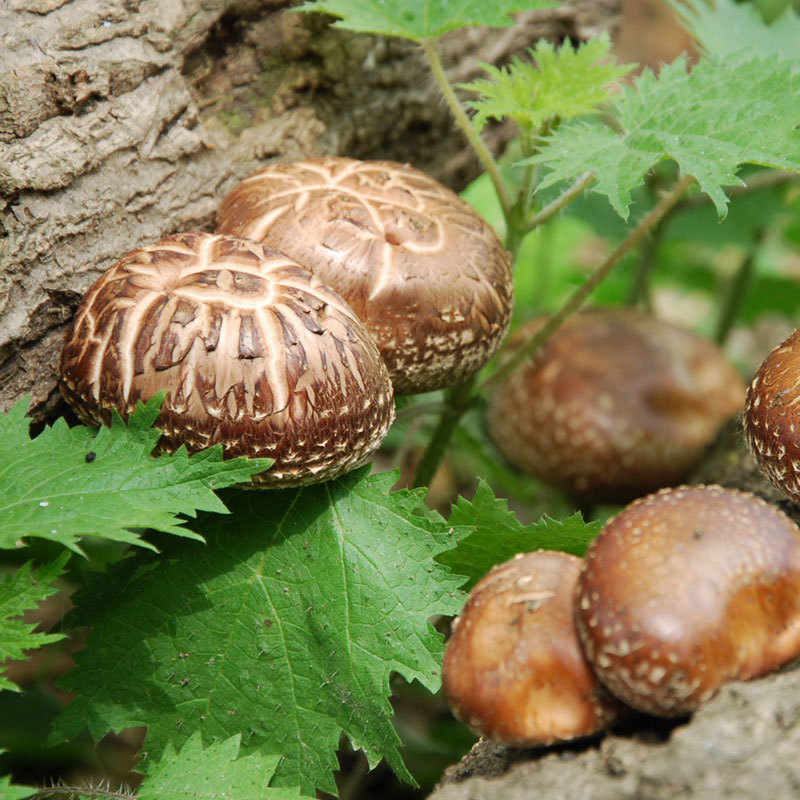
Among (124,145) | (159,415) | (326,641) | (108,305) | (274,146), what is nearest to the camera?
(159,415)

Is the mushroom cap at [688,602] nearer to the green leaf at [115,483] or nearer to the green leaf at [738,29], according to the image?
the green leaf at [115,483]

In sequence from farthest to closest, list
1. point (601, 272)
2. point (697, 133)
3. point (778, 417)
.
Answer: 1. point (601, 272)
2. point (697, 133)
3. point (778, 417)

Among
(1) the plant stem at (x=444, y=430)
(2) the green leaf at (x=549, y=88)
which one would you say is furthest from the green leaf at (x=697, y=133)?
(1) the plant stem at (x=444, y=430)

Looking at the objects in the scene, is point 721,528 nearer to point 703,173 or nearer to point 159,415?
point 703,173

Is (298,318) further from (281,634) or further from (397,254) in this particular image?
(281,634)

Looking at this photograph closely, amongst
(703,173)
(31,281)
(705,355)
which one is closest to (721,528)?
(703,173)

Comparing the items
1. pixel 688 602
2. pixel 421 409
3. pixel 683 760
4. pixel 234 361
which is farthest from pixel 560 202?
pixel 683 760
